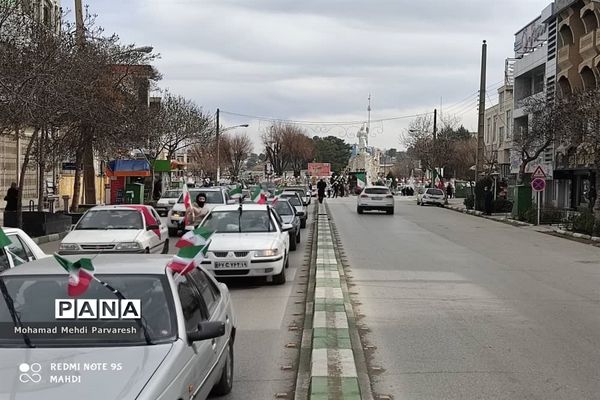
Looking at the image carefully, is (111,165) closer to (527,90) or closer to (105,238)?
(105,238)

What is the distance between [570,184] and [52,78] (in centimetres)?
3734

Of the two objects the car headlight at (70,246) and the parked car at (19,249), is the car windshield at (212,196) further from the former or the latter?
the parked car at (19,249)

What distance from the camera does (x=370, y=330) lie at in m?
9.17

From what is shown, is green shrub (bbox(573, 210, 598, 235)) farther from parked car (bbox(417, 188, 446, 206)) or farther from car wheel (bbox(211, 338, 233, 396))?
parked car (bbox(417, 188, 446, 206))

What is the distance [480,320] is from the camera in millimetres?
9820

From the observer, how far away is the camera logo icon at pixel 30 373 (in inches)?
159

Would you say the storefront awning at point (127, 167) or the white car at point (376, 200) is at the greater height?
the storefront awning at point (127, 167)

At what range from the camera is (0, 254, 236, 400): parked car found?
4.02 meters

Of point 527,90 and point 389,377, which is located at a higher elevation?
point 527,90

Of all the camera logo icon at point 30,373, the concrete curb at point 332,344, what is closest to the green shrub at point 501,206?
the concrete curb at point 332,344

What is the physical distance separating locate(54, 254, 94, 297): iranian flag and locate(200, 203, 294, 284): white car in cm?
663

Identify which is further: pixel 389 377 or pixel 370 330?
pixel 370 330

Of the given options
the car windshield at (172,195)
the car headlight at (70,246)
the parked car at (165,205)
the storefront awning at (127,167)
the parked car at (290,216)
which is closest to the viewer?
the car headlight at (70,246)

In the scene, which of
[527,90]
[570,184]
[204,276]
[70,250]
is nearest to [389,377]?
[204,276]
